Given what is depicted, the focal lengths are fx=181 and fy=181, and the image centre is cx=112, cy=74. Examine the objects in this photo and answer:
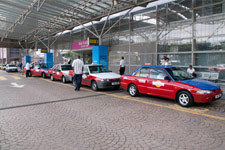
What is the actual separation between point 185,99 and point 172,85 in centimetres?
66

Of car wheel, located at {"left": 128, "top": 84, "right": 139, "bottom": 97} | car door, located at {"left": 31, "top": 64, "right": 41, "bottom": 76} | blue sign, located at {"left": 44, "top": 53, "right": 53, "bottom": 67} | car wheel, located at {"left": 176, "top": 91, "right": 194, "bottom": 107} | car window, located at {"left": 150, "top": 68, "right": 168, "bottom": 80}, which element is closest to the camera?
car wheel, located at {"left": 176, "top": 91, "right": 194, "bottom": 107}

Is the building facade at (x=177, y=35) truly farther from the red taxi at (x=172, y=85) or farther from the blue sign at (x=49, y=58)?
the blue sign at (x=49, y=58)

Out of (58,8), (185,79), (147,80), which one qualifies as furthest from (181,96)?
(58,8)

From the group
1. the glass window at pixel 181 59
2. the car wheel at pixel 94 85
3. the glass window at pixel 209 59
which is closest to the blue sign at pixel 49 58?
the car wheel at pixel 94 85

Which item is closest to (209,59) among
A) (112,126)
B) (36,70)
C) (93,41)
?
(112,126)

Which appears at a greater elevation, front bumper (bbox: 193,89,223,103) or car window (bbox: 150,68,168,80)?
car window (bbox: 150,68,168,80)

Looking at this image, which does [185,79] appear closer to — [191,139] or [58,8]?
[191,139]

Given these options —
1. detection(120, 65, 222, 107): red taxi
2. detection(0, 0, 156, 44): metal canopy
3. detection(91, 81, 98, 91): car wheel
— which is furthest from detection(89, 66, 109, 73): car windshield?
detection(0, 0, 156, 44): metal canopy

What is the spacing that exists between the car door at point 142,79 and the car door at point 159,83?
0.19 m

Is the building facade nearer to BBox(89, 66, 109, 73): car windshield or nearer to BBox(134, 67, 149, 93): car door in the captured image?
BBox(89, 66, 109, 73): car windshield

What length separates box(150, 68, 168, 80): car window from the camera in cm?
695

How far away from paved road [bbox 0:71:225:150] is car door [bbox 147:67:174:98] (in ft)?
1.60

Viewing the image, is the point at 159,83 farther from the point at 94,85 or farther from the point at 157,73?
the point at 94,85

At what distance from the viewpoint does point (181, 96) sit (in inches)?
246
